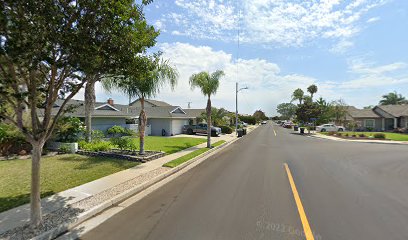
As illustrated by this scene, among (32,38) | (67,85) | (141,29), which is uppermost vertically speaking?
(141,29)

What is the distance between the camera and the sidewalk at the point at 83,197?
16.9 ft

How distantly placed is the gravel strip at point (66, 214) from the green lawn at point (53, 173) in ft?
4.59

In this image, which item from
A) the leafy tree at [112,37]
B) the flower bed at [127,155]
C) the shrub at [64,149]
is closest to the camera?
the leafy tree at [112,37]

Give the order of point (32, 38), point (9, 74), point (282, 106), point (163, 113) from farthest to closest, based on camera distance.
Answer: point (282, 106)
point (163, 113)
point (9, 74)
point (32, 38)

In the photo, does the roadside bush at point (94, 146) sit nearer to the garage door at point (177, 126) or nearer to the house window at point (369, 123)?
the garage door at point (177, 126)

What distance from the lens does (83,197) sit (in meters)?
6.61

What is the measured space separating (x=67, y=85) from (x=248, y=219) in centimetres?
504

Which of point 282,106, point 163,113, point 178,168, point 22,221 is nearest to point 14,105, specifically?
point 22,221

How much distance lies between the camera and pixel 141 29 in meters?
5.67

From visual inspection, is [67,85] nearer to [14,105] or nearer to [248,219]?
[14,105]

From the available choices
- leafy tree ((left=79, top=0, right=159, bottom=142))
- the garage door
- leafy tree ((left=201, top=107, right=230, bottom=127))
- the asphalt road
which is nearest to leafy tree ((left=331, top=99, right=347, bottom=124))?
leafy tree ((left=201, top=107, right=230, bottom=127))

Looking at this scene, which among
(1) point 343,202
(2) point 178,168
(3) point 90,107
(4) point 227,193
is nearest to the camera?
(1) point 343,202

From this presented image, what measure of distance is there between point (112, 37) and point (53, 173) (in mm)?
6915

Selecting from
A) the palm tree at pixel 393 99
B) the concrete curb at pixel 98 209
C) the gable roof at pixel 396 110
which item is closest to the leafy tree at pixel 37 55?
the concrete curb at pixel 98 209
